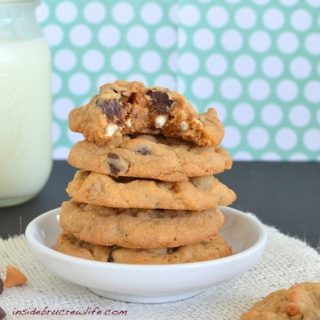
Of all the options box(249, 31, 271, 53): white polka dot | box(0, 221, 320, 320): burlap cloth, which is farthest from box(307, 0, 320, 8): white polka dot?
box(0, 221, 320, 320): burlap cloth

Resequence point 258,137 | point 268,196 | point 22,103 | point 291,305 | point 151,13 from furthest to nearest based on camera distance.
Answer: point 258,137 → point 151,13 → point 268,196 → point 22,103 → point 291,305

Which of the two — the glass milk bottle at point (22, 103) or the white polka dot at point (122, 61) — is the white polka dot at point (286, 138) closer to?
the white polka dot at point (122, 61)

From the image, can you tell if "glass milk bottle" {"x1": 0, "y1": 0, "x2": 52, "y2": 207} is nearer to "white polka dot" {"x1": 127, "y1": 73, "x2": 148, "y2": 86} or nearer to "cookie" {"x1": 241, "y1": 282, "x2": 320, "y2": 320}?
"white polka dot" {"x1": 127, "y1": 73, "x2": 148, "y2": 86}

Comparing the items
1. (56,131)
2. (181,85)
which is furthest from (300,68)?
(56,131)

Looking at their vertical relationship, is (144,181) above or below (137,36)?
below

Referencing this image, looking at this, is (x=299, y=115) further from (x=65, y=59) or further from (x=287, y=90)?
(x=65, y=59)
